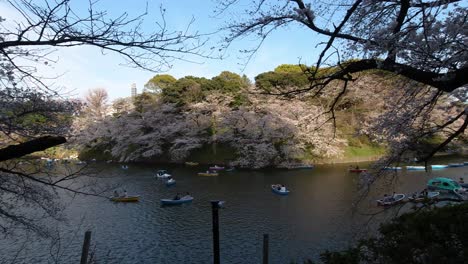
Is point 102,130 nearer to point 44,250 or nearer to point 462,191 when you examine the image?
point 44,250

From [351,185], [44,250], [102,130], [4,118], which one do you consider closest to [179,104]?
[102,130]

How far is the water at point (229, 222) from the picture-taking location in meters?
11.6

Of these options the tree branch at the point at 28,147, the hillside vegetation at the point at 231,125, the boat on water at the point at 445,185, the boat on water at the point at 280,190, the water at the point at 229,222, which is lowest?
the water at the point at 229,222

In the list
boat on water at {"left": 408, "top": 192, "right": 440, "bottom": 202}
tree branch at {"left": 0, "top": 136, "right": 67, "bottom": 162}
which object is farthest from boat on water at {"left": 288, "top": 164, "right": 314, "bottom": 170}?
tree branch at {"left": 0, "top": 136, "right": 67, "bottom": 162}

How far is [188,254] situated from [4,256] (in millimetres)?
6026

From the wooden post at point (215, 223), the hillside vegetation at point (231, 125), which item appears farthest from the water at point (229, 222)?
the hillside vegetation at point (231, 125)

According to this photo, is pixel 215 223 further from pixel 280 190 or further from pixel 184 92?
pixel 184 92

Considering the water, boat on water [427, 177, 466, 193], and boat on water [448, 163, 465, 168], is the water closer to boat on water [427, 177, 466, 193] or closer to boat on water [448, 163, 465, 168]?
boat on water [427, 177, 466, 193]

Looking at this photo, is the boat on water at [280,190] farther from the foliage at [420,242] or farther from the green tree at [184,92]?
the green tree at [184,92]

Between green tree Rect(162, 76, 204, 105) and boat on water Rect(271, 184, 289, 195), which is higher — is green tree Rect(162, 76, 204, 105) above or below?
above

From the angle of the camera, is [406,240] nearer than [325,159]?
Yes

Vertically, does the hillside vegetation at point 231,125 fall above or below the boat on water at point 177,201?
above

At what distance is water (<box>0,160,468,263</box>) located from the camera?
38.0ft

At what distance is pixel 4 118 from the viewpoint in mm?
3777
